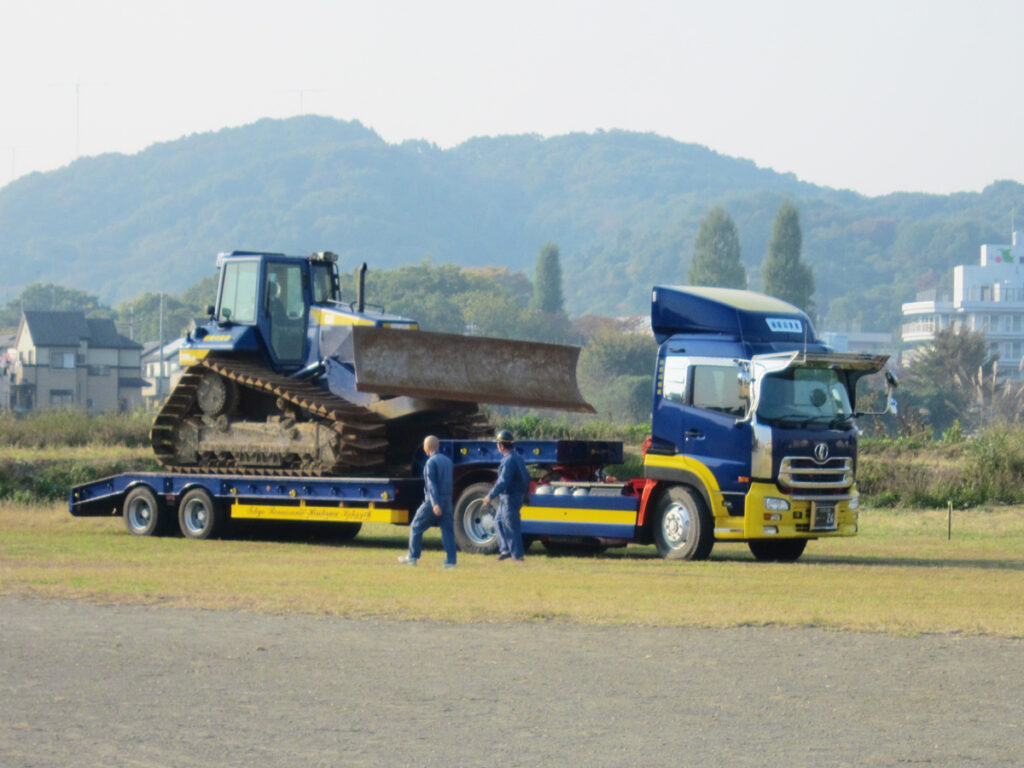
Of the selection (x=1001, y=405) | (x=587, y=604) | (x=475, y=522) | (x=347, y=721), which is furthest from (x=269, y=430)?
(x=1001, y=405)

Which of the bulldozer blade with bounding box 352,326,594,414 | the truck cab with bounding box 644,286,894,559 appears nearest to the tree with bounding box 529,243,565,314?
the bulldozer blade with bounding box 352,326,594,414

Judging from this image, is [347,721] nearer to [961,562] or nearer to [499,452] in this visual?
[499,452]

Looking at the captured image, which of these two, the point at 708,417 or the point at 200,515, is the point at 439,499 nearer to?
the point at 708,417

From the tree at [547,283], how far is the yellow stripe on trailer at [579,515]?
157m

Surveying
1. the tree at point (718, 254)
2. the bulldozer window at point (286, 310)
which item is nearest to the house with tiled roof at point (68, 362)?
the tree at point (718, 254)

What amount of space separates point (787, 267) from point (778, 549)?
133121 millimetres

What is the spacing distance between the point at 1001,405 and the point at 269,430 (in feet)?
220

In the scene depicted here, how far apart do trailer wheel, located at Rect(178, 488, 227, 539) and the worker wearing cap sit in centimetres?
577

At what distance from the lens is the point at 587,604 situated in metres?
15.0

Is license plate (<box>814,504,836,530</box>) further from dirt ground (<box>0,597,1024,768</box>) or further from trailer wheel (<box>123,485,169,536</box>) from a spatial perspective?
trailer wheel (<box>123,485,169,536</box>)

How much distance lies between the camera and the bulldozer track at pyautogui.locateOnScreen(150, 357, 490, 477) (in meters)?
23.0

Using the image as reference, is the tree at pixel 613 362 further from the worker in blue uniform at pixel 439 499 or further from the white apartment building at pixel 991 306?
the worker in blue uniform at pixel 439 499

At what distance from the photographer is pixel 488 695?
10.3m

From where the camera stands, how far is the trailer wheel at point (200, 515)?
24.1 meters
